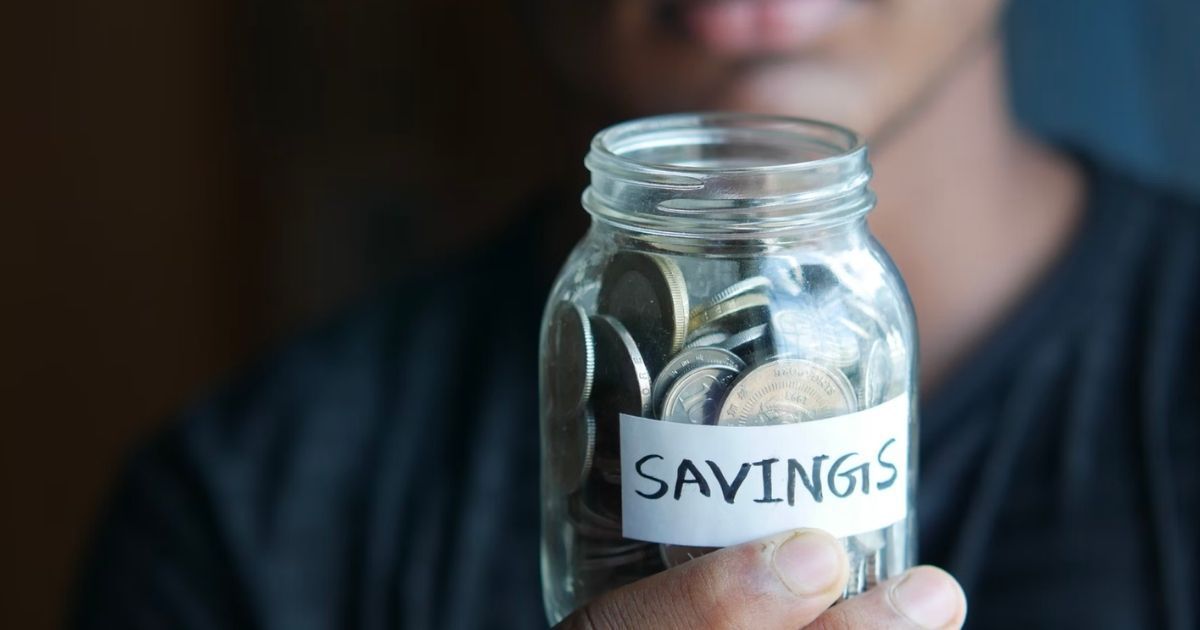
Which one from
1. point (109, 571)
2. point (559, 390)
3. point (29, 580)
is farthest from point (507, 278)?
point (29, 580)

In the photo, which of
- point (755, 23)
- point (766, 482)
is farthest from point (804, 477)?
point (755, 23)

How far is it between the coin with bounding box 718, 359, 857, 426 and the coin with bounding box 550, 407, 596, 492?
75 millimetres

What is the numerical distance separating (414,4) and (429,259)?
→ 466 millimetres

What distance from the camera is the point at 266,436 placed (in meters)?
1.34

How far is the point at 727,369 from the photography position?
55 centimetres

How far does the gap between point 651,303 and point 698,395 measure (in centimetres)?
Answer: 5

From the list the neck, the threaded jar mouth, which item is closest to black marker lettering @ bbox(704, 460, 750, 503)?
the threaded jar mouth

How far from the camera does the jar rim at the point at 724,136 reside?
2.07 ft

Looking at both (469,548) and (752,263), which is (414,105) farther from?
(752,263)

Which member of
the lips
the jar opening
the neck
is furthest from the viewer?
the neck

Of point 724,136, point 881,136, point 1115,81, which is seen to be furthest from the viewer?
point 1115,81

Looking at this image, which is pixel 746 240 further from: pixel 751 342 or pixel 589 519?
pixel 589 519

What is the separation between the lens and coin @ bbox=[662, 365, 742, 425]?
548mm

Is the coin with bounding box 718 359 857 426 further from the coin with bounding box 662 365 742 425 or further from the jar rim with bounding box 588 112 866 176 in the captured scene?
the jar rim with bounding box 588 112 866 176
